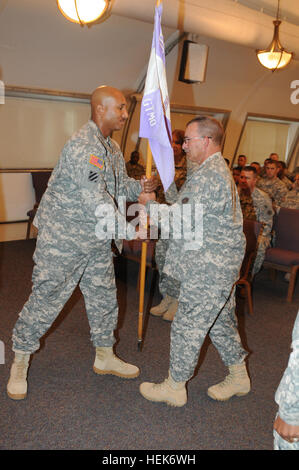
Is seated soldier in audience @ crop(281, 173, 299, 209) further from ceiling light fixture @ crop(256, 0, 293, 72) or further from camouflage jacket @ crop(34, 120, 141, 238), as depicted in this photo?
camouflage jacket @ crop(34, 120, 141, 238)

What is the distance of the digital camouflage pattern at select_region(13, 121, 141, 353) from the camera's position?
8.54 feet

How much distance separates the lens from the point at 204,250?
101 inches

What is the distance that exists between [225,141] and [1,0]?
6.42 m

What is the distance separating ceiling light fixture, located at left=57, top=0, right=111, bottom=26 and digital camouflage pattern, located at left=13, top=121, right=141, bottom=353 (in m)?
2.00

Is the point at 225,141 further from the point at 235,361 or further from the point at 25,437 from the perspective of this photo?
the point at 25,437

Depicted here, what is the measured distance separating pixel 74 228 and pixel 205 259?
810mm

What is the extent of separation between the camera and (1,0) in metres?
5.27

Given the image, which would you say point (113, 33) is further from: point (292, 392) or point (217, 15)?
point (292, 392)

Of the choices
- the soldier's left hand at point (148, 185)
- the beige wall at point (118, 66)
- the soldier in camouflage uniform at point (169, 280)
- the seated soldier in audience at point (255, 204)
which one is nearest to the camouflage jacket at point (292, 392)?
the soldier's left hand at point (148, 185)

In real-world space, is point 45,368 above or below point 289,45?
below

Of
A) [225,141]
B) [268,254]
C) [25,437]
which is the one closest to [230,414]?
[25,437]

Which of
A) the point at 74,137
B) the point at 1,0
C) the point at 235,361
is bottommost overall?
the point at 235,361

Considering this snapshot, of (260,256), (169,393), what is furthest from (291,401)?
(260,256)

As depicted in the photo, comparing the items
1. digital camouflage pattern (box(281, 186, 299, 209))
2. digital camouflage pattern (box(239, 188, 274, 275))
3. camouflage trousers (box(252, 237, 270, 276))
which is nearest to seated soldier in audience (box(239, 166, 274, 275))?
digital camouflage pattern (box(239, 188, 274, 275))
